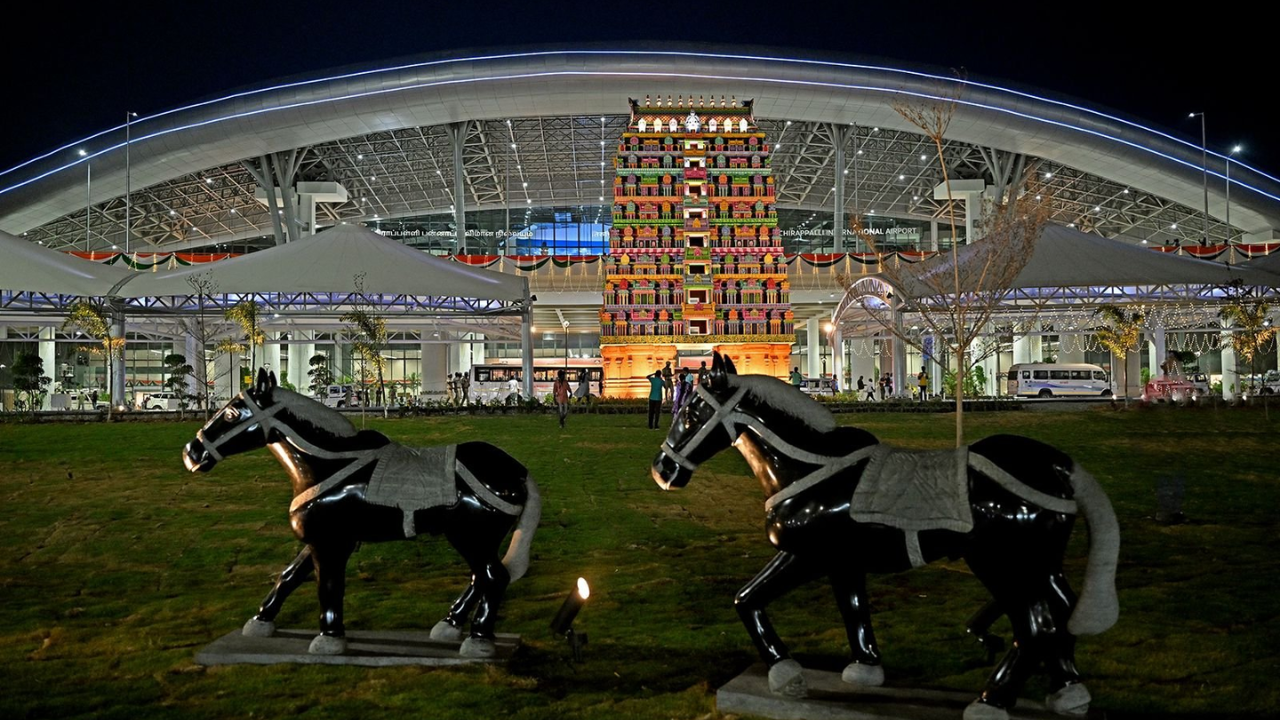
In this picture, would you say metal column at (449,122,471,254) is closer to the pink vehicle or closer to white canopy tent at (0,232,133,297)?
white canopy tent at (0,232,133,297)

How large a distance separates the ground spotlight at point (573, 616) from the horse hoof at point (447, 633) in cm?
70

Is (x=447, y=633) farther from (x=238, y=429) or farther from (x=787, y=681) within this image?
(x=787, y=681)

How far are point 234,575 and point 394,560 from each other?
1.54 metres

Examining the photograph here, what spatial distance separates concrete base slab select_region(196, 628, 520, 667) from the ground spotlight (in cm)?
38

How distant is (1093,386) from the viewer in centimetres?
4394

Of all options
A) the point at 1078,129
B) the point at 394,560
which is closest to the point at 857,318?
the point at 1078,129

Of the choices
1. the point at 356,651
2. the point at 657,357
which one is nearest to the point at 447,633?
the point at 356,651

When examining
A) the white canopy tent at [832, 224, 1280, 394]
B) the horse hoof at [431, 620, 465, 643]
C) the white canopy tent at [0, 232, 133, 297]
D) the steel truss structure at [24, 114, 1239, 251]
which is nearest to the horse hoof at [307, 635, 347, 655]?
the horse hoof at [431, 620, 465, 643]

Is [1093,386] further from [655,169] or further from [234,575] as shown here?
[234,575]

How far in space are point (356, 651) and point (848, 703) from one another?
3.02 m

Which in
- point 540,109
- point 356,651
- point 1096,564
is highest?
point 540,109

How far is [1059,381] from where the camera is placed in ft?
144

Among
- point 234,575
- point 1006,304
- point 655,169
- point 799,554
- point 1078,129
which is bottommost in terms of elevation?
point 234,575

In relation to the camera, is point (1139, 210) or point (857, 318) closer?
point (857, 318)
